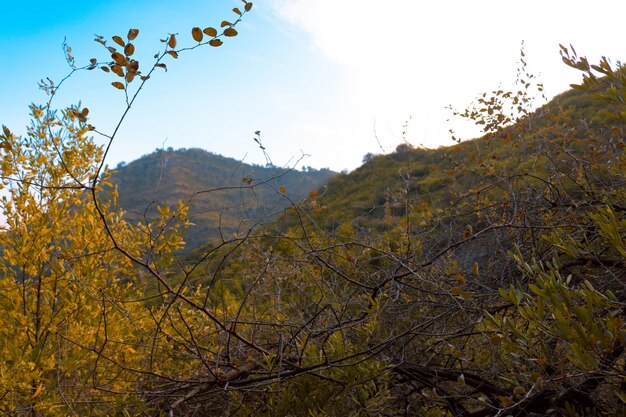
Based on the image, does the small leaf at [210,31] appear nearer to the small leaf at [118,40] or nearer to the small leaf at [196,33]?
the small leaf at [196,33]

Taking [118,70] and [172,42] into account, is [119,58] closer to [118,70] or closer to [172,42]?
[118,70]

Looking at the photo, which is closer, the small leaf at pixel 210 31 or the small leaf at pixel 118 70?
the small leaf at pixel 118 70

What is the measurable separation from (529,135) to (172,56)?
3.74 m

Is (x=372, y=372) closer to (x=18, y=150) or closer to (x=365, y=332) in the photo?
(x=365, y=332)

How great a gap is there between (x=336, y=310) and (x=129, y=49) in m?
2.08

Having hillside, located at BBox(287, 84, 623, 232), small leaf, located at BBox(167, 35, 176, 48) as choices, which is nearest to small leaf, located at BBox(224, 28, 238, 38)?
small leaf, located at BBox(167, 35, 176, 48)

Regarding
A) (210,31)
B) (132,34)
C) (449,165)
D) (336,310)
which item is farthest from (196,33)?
(449,165)

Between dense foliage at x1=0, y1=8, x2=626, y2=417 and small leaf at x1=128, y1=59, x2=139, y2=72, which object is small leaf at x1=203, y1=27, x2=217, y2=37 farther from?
small leaf at x1=128, y1=59, x2=139, y2=72

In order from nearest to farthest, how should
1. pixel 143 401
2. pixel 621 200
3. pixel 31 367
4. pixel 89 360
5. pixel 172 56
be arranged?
pixel 172 56 < pixel 143 401 < pixel 621 200 < pixel 31 367 < pixel 89 360

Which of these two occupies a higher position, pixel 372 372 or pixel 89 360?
pixel 89 360

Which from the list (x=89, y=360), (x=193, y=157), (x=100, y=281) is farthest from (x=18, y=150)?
(x=193, y=157)

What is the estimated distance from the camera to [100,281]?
4.17m

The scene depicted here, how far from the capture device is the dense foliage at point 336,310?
1.80 meters

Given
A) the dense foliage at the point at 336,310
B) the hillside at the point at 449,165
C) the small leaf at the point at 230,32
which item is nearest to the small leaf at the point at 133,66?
the dense foliage at the point at 336,310
